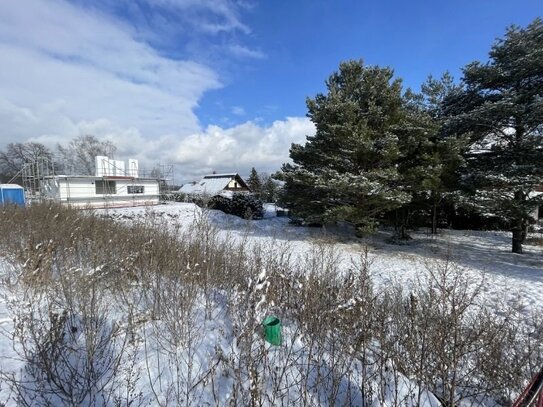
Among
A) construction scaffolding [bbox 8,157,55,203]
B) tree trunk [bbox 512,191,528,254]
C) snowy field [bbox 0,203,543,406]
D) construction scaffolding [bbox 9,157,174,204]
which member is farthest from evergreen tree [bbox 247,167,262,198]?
tree trunk [bbox 512,191,528,254]

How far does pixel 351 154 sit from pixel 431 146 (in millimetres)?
3404

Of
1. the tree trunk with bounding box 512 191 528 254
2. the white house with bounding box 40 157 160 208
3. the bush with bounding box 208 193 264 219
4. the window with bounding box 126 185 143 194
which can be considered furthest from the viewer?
the window with bounding box 126 185 143 194

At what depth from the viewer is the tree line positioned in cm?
1025

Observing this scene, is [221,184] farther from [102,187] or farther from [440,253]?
[440,253]

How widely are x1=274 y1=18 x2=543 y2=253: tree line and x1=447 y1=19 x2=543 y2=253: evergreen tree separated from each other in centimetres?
3

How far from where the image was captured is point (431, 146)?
12156 millimetres

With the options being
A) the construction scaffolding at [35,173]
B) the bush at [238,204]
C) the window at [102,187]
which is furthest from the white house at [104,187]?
the bush at [238,204]

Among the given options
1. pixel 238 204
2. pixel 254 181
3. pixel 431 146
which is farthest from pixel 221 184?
pixel 431 146

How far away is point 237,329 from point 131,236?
338 centimetres

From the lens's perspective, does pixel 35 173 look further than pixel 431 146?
Yes

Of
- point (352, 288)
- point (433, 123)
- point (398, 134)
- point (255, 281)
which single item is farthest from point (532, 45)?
point (255, 281)

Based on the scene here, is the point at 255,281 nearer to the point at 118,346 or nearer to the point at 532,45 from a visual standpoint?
the point at 118,346

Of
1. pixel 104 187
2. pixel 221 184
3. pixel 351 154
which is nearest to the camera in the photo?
pixel 351 154

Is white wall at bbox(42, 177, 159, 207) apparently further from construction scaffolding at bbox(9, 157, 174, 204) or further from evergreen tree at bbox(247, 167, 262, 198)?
evergreen tree at bbox(247, 167, 262, 198)
